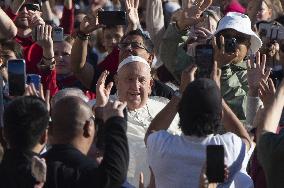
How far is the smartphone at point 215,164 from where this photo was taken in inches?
200

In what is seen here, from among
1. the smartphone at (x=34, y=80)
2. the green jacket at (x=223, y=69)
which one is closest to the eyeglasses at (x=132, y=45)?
the green jacket at (x=223, y=69)

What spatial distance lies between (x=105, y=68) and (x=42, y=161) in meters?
3.35

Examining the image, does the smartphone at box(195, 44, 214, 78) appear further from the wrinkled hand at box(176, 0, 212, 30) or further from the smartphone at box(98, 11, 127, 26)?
the smartphone at box(98, 11, 127, 26)

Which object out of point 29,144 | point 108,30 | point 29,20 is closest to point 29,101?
point 29,144

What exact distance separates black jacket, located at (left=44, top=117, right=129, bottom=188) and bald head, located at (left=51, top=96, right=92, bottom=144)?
0.34ft

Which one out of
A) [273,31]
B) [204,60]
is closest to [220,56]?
[204,60]

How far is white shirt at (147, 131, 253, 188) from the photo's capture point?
5.64 metres

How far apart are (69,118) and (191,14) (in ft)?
9.66

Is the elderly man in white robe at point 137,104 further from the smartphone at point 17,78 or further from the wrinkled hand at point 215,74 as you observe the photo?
the wrinkled hand at point 215,74

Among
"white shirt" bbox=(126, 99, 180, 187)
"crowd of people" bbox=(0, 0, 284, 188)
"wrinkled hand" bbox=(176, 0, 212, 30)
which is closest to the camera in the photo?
"crowd of people" bbox=(0, 0, 284, 188)

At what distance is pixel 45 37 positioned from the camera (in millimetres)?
7926

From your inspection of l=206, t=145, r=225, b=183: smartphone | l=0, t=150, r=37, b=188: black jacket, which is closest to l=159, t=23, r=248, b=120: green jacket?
l=206, t=145, r=225, b=183: smartphone

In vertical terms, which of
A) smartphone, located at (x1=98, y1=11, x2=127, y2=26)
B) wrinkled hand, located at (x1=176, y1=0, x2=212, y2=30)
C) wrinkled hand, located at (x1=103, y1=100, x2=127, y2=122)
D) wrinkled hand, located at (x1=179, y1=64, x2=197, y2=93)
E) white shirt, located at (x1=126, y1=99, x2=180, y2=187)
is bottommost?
white shirt, located at (x1=126, y1=99, x2=180, y2=187)

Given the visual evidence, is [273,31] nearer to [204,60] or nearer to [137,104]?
[137,104]
